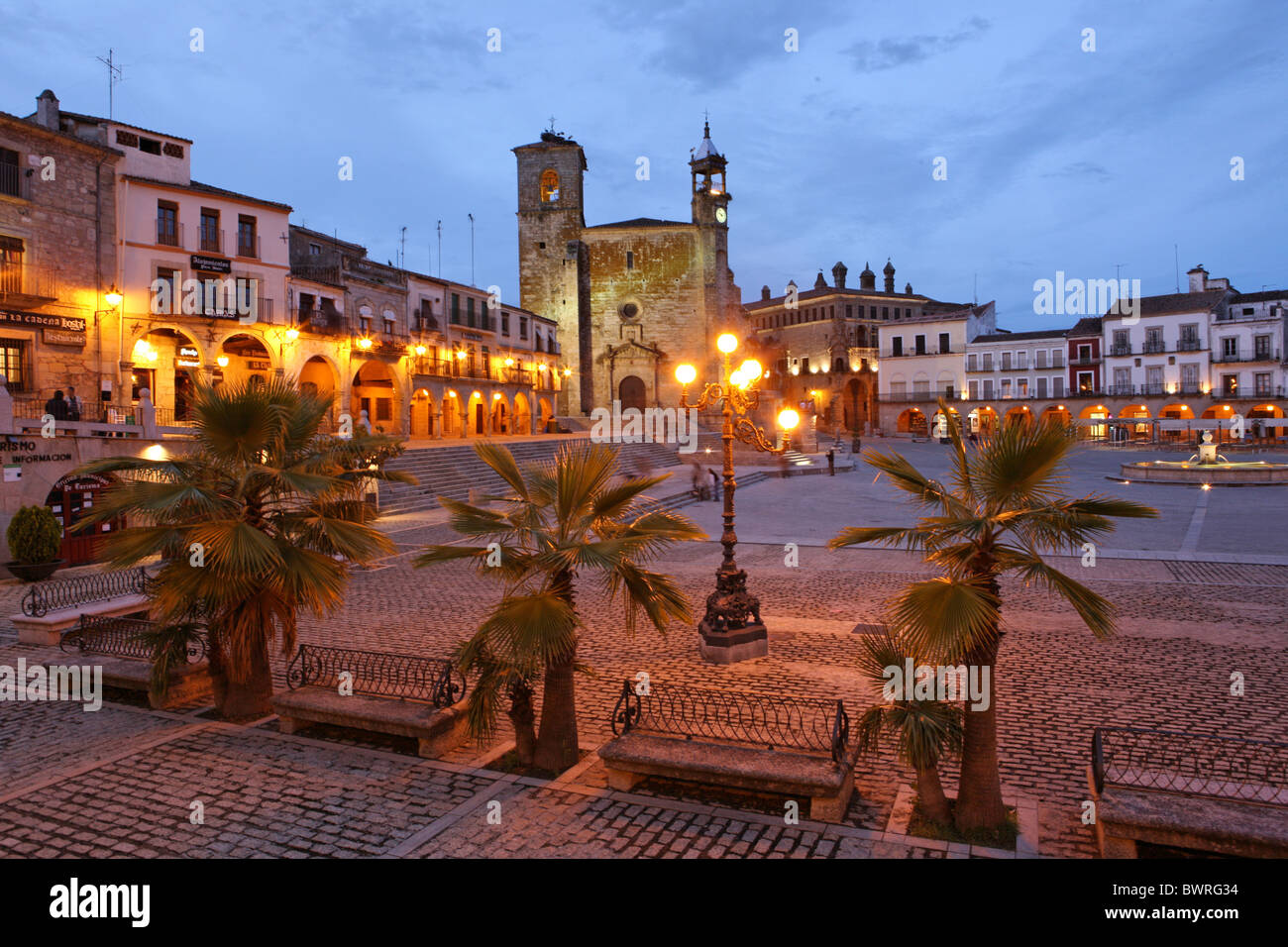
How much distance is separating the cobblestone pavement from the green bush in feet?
13.3

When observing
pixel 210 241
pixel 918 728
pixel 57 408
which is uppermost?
pixel 210 241

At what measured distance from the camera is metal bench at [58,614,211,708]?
878 centimetres

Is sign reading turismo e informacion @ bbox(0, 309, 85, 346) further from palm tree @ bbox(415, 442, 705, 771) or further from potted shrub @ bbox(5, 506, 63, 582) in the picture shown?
palm tree @ bbox(415, 442, 705, 771)

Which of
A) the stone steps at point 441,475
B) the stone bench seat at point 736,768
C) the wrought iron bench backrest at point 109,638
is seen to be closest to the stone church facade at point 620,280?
A: the stone steps at point 441,475

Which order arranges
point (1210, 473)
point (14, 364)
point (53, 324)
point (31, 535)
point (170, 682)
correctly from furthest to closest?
point (1210, 473) < point (53, 324) < point (14, 364) < point (31, 535) < point (170, 682)

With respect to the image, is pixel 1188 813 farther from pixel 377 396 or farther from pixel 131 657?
pixel 377 396

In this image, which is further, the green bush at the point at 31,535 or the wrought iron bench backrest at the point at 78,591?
the green bush at the point at 31,535

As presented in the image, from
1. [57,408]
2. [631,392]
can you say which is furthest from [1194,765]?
[631,392]

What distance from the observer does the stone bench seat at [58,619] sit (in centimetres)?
1126

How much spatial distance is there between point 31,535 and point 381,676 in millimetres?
11722

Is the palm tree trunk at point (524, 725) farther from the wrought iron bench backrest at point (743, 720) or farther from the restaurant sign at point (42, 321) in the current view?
the restaurant sign at point (42, 321)

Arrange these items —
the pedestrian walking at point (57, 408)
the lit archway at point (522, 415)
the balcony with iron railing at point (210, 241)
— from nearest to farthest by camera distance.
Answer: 1. the pedestrian walking at point (57, 408)
2. the balcony with iron railing at point (210, 241)
3. the lit archway at point (522, 415)

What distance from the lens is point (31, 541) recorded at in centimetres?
1583

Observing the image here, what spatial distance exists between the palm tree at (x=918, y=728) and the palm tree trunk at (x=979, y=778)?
96 mm
